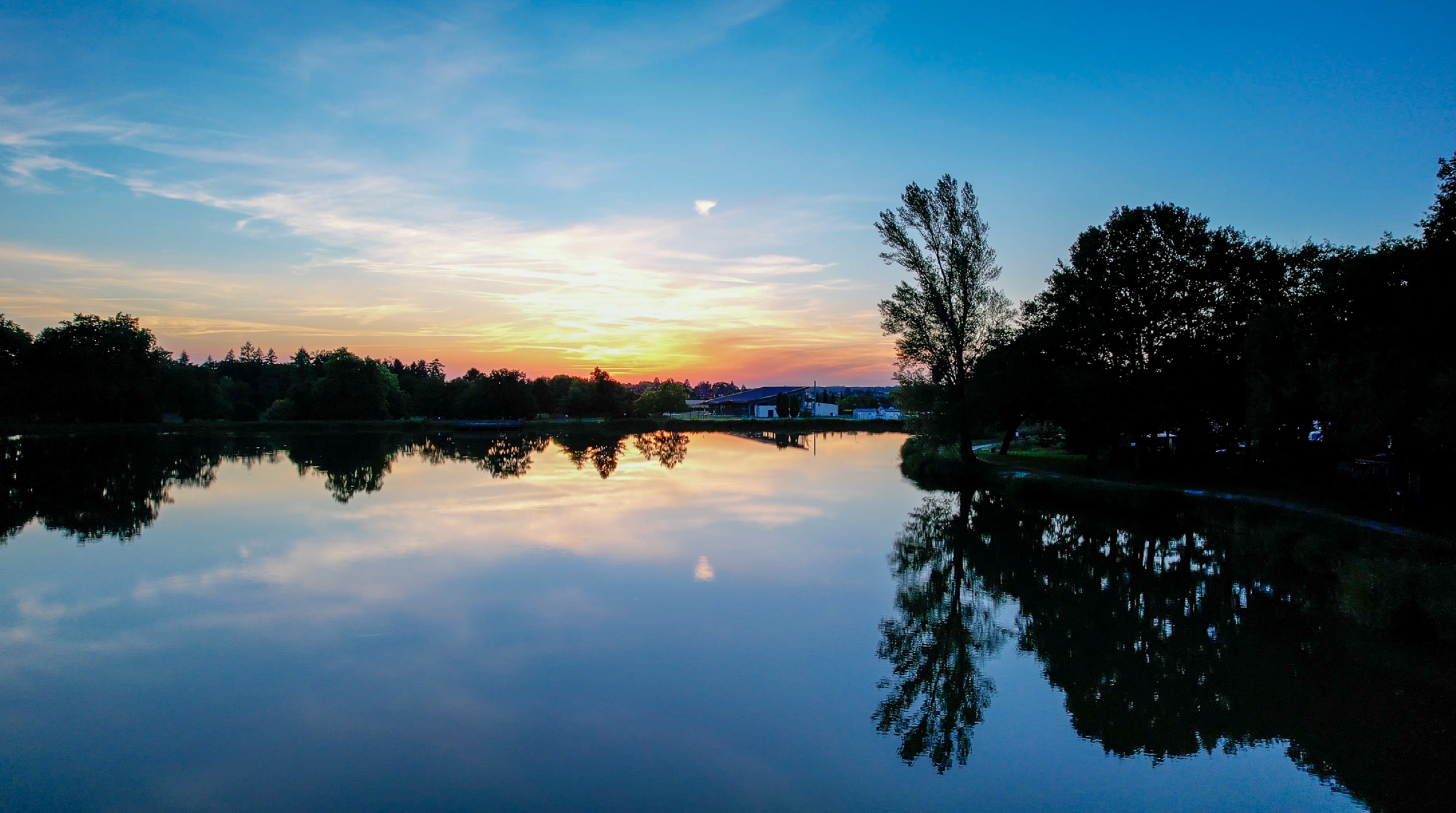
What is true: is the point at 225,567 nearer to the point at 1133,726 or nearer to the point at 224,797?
the point at 224,797

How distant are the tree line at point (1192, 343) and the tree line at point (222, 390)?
52.8m

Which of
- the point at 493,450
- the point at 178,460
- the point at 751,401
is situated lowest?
the point at 178,460

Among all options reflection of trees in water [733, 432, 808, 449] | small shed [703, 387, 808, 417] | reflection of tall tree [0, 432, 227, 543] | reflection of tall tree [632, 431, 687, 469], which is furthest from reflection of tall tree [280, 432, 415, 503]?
small shed [703, 387, 808, 417]

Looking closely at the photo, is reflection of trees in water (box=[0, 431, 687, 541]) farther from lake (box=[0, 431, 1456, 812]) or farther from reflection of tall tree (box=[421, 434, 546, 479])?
lake (box=[0, 431, 1456, 812])

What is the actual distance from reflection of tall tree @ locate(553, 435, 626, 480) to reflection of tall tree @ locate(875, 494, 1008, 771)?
51.2 ft

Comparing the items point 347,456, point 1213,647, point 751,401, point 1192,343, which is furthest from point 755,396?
point 1213,647

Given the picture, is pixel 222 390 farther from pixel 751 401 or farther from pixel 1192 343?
pixel 1192 343

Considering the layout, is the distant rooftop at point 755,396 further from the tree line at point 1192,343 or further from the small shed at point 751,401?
the tree line at point 1192,343

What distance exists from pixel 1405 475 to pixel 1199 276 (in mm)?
9055

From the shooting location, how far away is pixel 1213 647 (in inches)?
373

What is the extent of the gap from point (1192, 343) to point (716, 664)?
20220mm

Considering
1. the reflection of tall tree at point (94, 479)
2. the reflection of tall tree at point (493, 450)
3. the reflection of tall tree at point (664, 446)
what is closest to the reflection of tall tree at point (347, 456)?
the reflection of tall tree at point (493, 450)

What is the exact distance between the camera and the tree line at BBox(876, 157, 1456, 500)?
1204cm

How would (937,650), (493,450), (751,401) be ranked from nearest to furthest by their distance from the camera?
(937,650) < (493,450) < (751,401)
